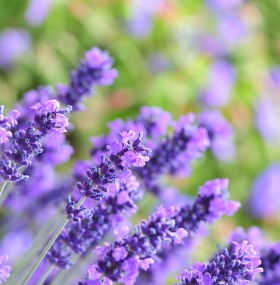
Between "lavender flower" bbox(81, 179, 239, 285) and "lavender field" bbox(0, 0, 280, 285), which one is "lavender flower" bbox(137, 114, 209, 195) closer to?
"lavender field" bbox(0, 0, 280, 285)

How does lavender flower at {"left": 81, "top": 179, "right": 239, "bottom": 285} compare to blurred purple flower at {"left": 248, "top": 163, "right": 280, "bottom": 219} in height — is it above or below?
below

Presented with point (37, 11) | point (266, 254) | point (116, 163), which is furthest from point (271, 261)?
point (37, 11)

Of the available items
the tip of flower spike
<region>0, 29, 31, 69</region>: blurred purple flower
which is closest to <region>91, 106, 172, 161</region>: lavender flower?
the tip of flower spike

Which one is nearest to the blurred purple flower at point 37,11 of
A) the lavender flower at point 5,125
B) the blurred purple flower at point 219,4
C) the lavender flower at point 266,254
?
the blurred purple flower at point 219,4

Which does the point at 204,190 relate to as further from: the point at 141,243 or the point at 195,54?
the point at 195,54

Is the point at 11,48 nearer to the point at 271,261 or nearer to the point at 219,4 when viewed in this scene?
the point at 219,4

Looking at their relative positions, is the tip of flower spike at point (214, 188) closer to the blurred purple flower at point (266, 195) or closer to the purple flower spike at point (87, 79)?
the purple flower spike at point (87, 79)

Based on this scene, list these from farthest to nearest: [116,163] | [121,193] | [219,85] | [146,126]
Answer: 1. [219,85]
2. [146,126]
3. [121,193]
4. [116,163]
